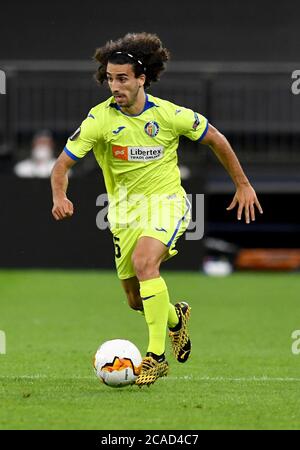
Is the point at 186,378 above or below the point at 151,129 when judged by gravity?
below

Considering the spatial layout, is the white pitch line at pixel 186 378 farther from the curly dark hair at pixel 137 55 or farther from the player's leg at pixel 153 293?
the curly dark hair at pixel 137 55

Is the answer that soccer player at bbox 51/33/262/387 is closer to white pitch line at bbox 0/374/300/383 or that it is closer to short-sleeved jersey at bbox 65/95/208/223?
short-sleeved jersey at bbox 65/95/208/223

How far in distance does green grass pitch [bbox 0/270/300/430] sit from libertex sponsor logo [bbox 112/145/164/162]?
161 centimetres

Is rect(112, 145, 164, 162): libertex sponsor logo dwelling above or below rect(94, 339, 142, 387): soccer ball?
above

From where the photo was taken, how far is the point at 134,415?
21.2 feet

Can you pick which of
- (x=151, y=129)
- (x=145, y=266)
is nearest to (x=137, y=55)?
(x=151, y=129)

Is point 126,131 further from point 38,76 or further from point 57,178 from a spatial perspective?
point 38,76

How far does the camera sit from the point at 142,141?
8.11m

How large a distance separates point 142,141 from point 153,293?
1121 millimetres

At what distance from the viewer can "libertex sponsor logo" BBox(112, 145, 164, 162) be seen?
810 cm

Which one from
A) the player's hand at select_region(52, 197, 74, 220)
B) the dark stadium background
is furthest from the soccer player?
the dark stadium background

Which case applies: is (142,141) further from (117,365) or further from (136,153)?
(117,365)

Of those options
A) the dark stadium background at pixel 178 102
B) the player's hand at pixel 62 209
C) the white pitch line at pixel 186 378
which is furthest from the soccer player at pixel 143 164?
the dark stadium background at pixel 178 102
